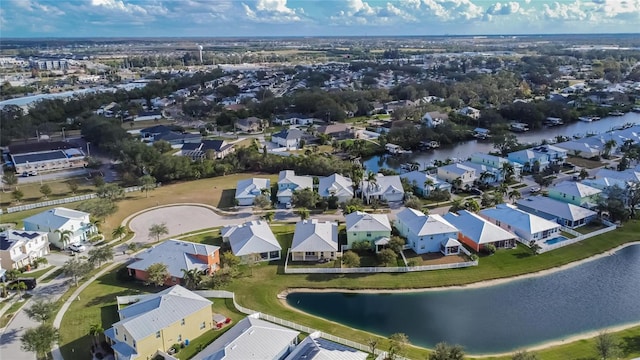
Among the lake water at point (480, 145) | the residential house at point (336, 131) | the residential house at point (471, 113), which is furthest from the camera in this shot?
the residential house at point (471, 113)

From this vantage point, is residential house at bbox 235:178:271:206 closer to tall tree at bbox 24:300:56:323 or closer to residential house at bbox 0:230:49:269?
residential house at bbox 0:230:49:269

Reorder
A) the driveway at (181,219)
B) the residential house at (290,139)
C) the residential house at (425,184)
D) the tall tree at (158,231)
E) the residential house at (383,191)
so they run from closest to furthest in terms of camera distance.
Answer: the tall tree at (158,231) → the driveway at (181,219) → the residential house at (383,191) → the residential house at (425,184) → the residential house at (290,139)

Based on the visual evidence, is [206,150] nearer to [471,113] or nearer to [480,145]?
[480,145]

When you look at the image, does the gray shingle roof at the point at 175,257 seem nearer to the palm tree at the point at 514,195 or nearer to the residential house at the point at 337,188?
the residential house at the point at 337,188

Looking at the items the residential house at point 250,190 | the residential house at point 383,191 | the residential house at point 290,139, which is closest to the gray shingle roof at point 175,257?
the residential house at point 250,190

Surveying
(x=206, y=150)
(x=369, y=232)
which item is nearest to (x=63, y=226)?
(x=369, y=232)
